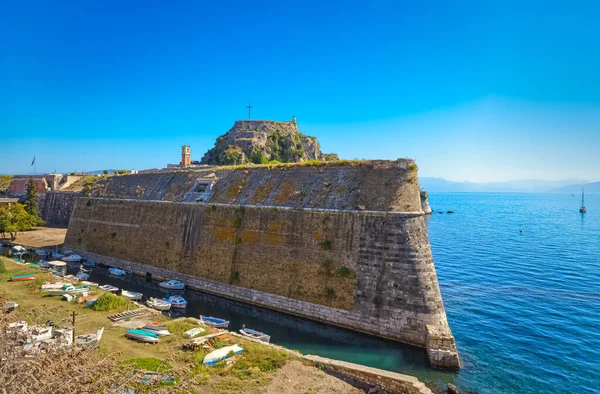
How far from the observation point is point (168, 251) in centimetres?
2956

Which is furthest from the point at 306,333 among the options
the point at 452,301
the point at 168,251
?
the point at 168,251

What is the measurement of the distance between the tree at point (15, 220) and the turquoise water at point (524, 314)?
48523mm

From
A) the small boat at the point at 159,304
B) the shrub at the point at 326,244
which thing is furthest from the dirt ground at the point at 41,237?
the shrub at the point at 326,244

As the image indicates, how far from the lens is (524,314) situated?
23625 millimetres

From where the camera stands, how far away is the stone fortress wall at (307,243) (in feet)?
59.8

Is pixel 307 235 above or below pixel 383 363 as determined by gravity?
above

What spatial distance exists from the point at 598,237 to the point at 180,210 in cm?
6290

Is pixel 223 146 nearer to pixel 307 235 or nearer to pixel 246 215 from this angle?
pixel 246 215

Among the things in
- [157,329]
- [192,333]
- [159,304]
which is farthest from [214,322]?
[159,304]

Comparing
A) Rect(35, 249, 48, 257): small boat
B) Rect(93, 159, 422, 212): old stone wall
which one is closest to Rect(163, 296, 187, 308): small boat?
Rect(93, 159, 422, 212): old stone wall

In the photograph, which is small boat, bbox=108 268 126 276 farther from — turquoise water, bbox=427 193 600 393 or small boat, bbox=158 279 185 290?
turquoise water, bbox=427 193 600 393

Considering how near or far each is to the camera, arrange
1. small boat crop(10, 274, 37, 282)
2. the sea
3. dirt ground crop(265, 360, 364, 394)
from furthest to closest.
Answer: small boat crop(10, 274, 37, 282) → the sea → dirt ground crop(265, 360, 364, 394)

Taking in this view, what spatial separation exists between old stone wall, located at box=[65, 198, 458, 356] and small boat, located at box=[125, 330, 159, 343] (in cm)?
804

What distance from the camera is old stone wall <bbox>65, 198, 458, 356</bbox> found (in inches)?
715
